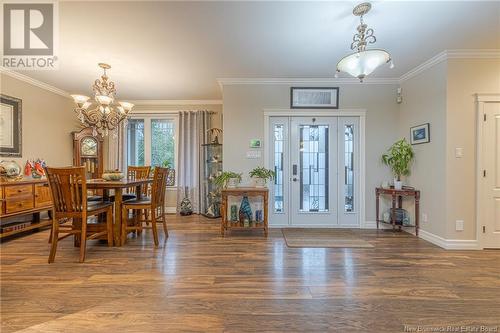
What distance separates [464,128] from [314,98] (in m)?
2.10

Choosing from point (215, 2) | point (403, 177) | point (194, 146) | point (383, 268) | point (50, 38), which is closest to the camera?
point (215, 2)

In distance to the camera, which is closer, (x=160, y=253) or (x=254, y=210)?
(x=160, y=253)

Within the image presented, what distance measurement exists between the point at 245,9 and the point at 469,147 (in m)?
3.30

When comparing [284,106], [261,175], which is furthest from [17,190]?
[284,106]

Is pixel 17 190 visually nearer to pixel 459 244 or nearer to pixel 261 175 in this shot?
pixel 261 175

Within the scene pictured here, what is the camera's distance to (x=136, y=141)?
5.46 metres

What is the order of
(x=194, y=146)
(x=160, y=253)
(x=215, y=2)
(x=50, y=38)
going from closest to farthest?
(x=215, y=2) → (x=50, y=38) → (x=160, y=253) → (x=194, y=146)

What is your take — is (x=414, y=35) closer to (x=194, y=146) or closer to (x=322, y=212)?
(x=322, y=212)

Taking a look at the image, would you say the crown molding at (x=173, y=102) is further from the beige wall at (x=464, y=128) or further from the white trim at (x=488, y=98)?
the white trim at (x=488, y=98)

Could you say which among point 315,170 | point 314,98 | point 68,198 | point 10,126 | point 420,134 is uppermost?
point 314,98

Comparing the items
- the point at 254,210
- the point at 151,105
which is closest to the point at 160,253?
the point at 254,210

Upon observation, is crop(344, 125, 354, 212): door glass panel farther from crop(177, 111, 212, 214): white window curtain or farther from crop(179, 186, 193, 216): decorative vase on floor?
crop(179, 186, 193, 216): decorative vase on floor

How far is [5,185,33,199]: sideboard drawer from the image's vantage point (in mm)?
3217

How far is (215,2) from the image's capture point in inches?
84.4
